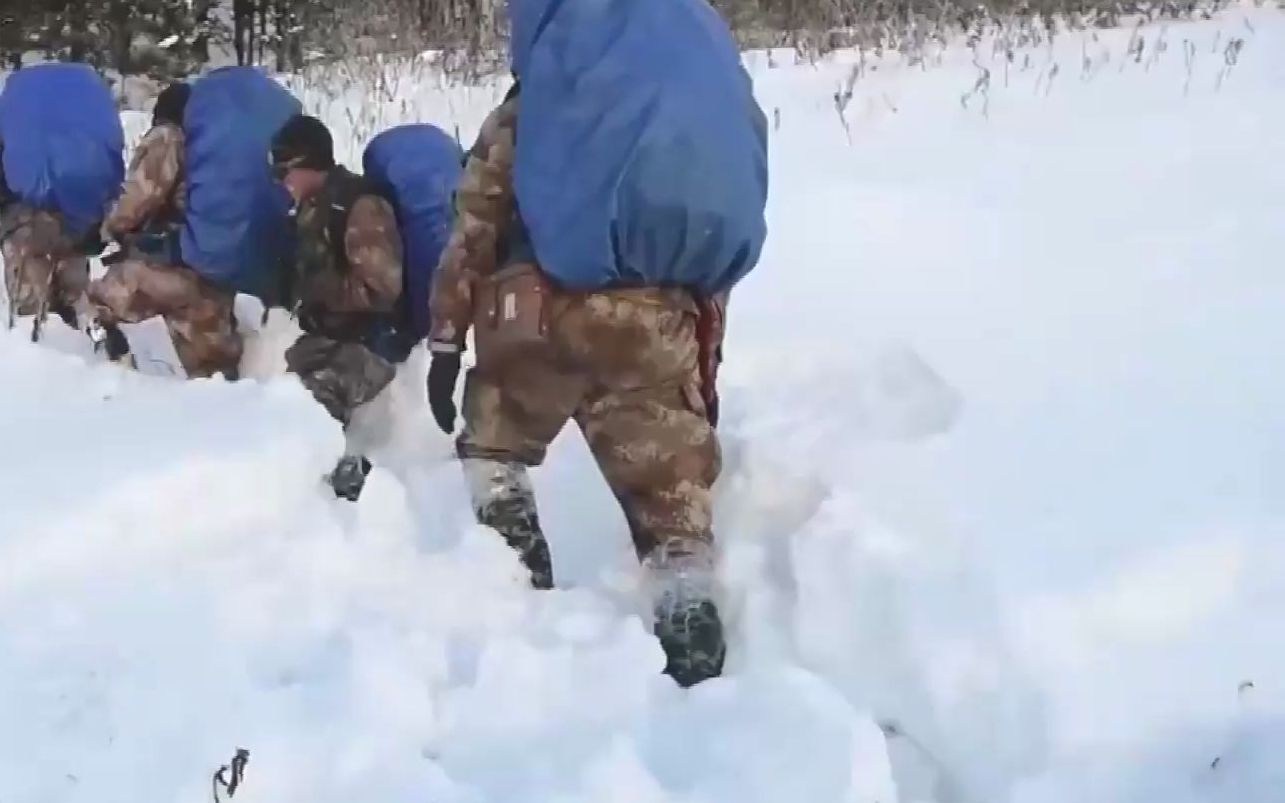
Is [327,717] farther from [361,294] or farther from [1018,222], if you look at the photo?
[1018,222]

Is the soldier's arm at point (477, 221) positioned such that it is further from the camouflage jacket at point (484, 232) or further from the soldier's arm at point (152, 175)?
the soldier's arm at point (152, 175)

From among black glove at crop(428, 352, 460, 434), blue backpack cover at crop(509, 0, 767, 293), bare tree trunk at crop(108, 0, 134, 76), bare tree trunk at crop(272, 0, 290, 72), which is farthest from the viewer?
bare tree trunk at crop(272, 0, 290, 72)

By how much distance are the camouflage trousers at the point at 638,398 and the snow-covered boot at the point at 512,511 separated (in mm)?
160

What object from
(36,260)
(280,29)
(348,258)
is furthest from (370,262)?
(280,29)

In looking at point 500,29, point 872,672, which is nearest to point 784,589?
point 872,672

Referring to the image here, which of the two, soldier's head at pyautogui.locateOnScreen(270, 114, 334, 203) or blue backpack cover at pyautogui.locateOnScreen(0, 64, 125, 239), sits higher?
soldier's head at pyautogui.locateOnScreen(270, 114, 334, 203)

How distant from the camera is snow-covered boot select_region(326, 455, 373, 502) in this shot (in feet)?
11.1

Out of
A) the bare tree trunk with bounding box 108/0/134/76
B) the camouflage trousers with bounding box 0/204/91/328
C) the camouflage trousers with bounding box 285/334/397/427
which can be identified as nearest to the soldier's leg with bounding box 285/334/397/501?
the camouflage trousers with bounding box 285/334/397/427

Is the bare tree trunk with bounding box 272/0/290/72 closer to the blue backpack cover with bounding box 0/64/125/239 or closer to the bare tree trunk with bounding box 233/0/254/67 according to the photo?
the bare tree trunk with bounding box 233/0/254/67

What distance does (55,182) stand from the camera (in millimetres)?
4945

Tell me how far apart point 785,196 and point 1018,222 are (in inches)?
35.8

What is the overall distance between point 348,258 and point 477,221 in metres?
1.26

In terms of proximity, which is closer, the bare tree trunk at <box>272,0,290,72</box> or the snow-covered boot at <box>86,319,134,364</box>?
the snow-covered boot at <box>86,319,134,364</box>

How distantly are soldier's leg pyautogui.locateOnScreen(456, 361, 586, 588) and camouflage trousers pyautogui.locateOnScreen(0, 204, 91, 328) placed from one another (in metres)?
2.72
